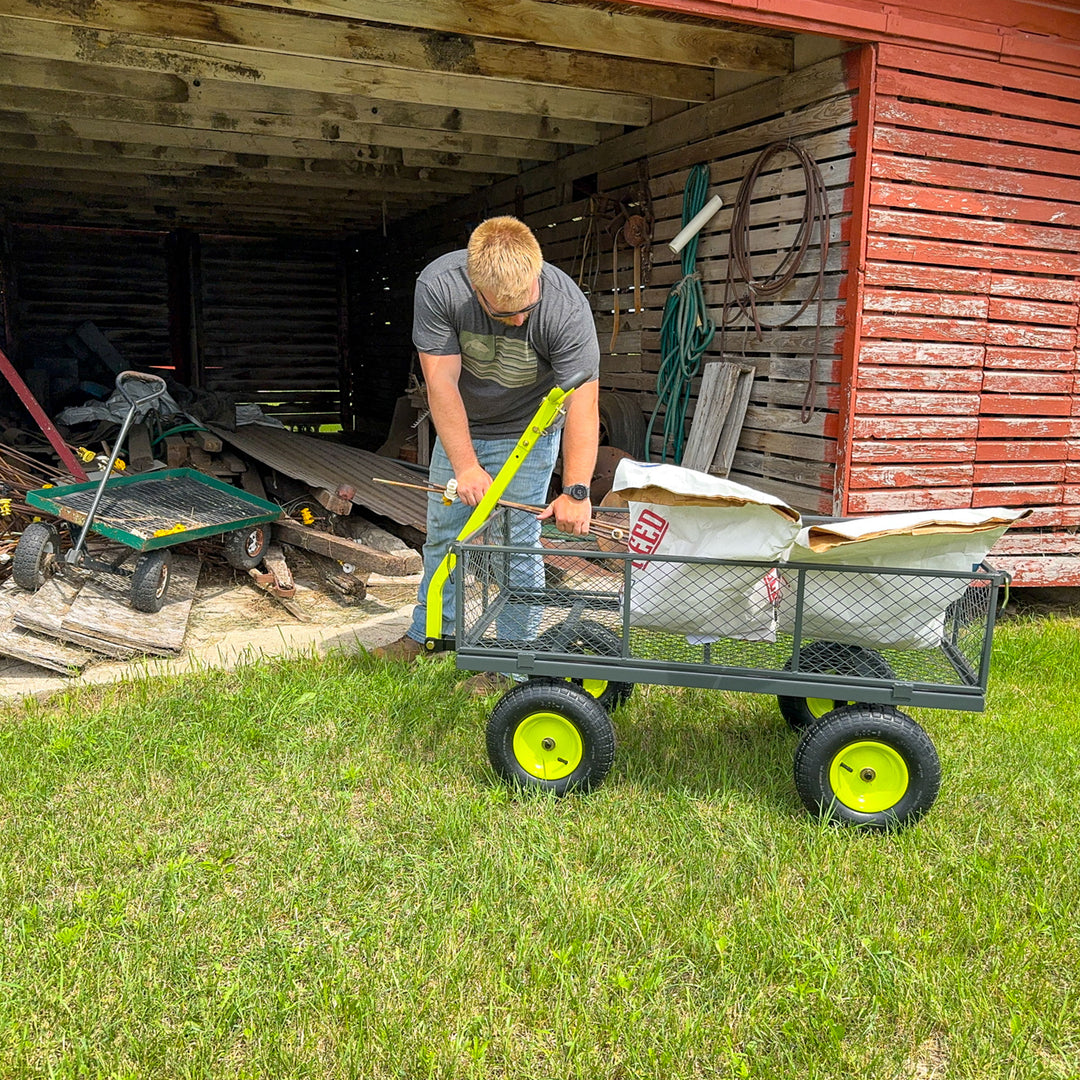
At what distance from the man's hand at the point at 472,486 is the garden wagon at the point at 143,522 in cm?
212

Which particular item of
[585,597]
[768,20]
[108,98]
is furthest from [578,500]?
[108,98]

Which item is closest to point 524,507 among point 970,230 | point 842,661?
point 842,661

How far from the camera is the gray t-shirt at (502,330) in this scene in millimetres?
3744

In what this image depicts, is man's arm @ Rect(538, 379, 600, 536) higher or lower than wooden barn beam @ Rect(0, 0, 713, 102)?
lower

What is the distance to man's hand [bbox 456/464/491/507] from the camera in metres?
3.68


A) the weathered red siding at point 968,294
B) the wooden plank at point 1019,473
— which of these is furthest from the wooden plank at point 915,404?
the wooden plank at point 1019,473

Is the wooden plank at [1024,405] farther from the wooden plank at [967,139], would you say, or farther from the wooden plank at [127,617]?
the wooden plank at [127,617]

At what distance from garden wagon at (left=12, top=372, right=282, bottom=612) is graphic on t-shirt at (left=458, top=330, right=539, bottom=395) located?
2012mm

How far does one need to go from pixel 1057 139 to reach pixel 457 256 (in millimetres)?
3862

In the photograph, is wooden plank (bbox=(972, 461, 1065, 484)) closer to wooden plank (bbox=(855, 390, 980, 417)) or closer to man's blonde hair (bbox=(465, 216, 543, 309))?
wooden plank (bbox=(855, 390, 980, 417))

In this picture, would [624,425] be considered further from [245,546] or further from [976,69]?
[976,69]

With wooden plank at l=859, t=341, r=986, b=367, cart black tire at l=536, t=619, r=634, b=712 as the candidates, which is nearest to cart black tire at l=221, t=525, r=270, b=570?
cart black tire at l=536, t=619, r=634, b=712

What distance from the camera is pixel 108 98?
23.2 ft

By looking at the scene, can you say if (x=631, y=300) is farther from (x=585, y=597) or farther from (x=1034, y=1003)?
(x=1034, y=1003)
